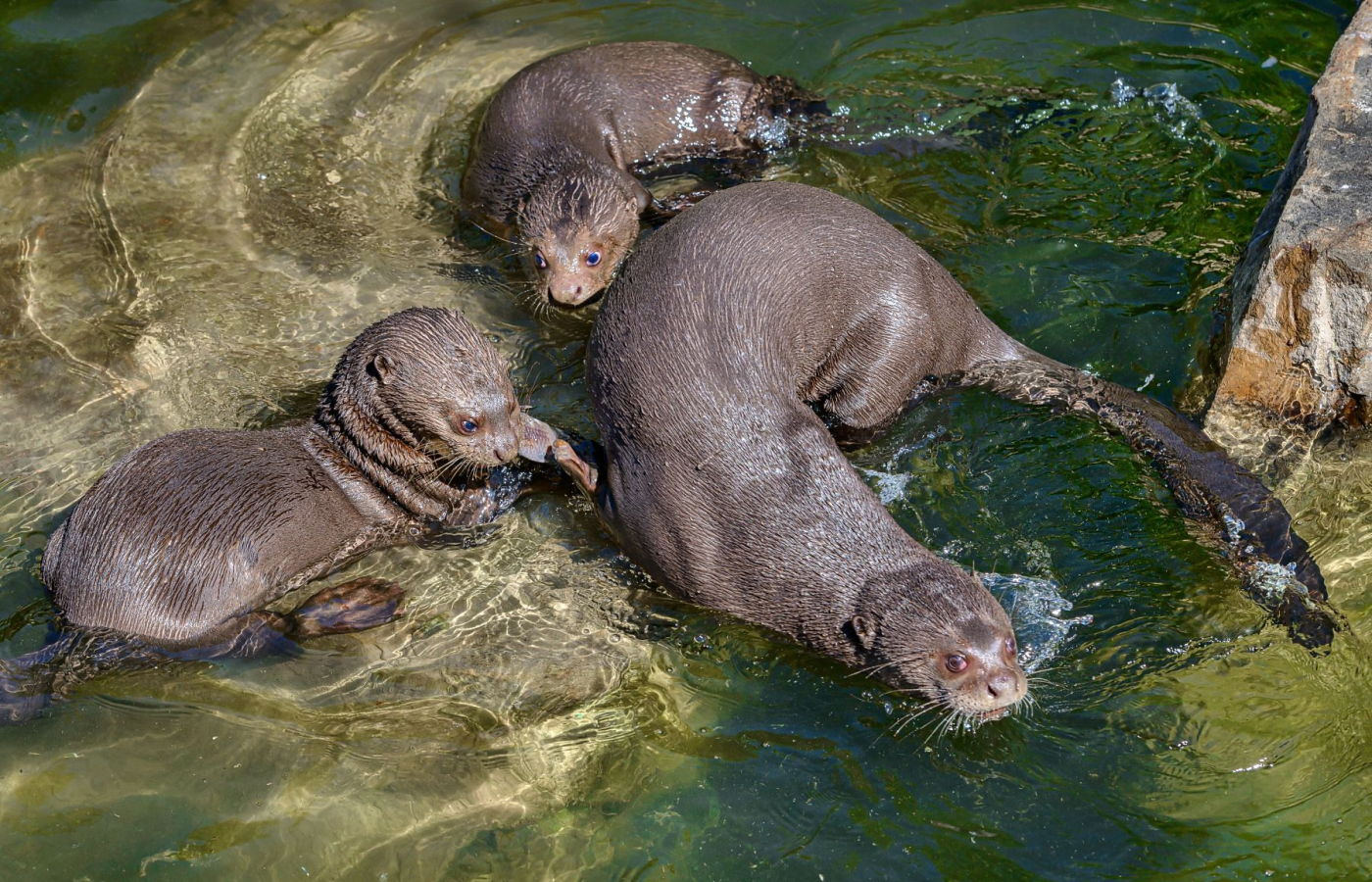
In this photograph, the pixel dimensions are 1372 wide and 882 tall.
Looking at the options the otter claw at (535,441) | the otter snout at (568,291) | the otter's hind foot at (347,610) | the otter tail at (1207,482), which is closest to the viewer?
the otter tail at (1207,482)

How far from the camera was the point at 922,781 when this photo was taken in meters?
3.19

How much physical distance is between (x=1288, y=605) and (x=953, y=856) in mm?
1190

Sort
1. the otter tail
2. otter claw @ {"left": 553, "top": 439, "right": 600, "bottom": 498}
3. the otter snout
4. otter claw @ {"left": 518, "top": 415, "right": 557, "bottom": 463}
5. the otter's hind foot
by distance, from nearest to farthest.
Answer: the otter tail, the otter's hind foot, otter claw @ {"left": 553, "top": 439, "right": 600, "bottom": 498}, otter claw @ {"left": 518, "top": 415, "right": 557, "bottom": 463}, the otter snout

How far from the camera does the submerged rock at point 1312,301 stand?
3676mm

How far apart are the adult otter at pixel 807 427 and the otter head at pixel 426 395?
0.29m

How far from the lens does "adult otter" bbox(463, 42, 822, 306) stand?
4.68 meters

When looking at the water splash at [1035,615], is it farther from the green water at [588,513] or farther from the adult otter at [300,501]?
the adult otter at [300,501]

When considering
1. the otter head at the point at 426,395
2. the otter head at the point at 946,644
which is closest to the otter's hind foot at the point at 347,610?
the otter head at the point at 426,395

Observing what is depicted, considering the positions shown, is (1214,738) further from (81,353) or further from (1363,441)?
(81,353)

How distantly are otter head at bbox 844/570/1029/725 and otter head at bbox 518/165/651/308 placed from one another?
1.94 m

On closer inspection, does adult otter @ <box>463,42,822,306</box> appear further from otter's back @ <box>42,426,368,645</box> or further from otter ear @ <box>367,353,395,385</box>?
otter's back @ <box>42,426,368,645</box>

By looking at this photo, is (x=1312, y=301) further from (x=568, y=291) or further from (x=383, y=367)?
(x=383, y=367)

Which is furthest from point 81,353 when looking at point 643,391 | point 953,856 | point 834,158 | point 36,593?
point 953,856

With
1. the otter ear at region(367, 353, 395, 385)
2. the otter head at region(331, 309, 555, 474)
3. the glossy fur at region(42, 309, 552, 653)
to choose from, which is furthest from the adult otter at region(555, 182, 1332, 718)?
the otter ear at region(367, 353, 395, 385)
